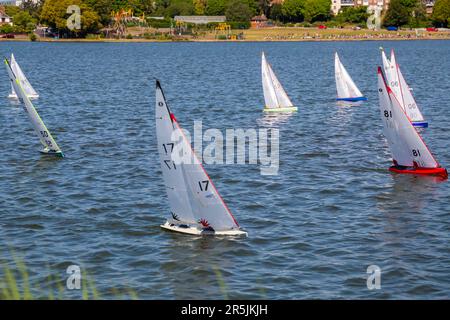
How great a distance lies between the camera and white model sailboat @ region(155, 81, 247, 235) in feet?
95.3

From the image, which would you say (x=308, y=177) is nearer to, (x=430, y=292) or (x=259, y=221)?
(x=259, y=221)

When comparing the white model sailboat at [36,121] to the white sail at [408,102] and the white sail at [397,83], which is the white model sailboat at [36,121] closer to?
the white sail at [397,83]

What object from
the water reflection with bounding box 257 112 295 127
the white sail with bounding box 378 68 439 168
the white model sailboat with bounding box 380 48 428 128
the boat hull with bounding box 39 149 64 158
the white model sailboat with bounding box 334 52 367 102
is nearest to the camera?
the white sail with bounding box 378 68 439 168

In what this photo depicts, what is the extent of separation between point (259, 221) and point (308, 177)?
9151 millimetres

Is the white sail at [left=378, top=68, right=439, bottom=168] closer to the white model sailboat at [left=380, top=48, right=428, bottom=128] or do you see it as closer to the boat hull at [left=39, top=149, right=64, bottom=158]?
the white model sailboat at [left=380, top=48, right=428, bottom=128]

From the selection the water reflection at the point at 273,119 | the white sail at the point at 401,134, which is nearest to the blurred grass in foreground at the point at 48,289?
the white sail at the point at 401,134

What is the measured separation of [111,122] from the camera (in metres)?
65.1

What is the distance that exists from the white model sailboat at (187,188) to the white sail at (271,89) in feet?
117

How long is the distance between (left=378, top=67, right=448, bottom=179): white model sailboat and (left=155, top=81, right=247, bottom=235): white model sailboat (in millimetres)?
13018

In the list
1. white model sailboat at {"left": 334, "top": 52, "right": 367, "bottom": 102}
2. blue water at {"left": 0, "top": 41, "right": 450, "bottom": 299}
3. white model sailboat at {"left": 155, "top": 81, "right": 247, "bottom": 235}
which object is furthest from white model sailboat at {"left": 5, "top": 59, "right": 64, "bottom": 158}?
white model sailboat at {"left": 334, "top": 52, "right": 367, "bottom": 102}
